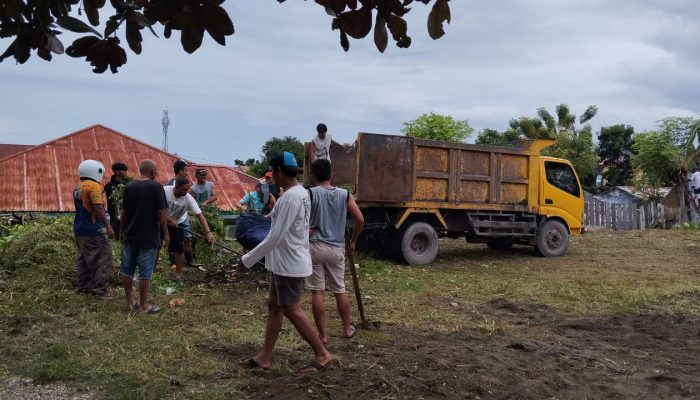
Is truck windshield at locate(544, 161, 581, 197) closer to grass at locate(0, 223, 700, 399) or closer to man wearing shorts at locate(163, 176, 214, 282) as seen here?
grass at locate(0, 223, 700, 399)

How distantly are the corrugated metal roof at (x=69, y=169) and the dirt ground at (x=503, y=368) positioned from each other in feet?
57.2

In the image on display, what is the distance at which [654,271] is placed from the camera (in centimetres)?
1132

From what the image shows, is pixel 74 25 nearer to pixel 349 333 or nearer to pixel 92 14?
pixel 92 14

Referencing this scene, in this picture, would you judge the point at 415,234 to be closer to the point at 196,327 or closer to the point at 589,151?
the point at 196,327

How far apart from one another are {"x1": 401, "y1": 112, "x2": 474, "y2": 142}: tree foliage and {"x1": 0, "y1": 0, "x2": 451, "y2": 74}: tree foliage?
26578mm

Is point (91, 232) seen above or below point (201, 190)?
below

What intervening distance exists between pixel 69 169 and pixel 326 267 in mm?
19432

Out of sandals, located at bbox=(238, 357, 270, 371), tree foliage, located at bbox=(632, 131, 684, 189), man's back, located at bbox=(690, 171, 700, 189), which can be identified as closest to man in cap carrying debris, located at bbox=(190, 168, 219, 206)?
sandals, located at bbox=(238, 357, 270, 371)

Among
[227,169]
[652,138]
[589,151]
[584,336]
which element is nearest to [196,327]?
[584,336]

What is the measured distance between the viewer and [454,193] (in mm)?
11625

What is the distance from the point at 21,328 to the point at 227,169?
66.9 feet

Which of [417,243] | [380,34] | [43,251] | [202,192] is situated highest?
[380,34]

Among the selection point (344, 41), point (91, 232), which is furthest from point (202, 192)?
point (344, 41)

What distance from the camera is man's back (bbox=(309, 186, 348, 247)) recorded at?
548 cm
